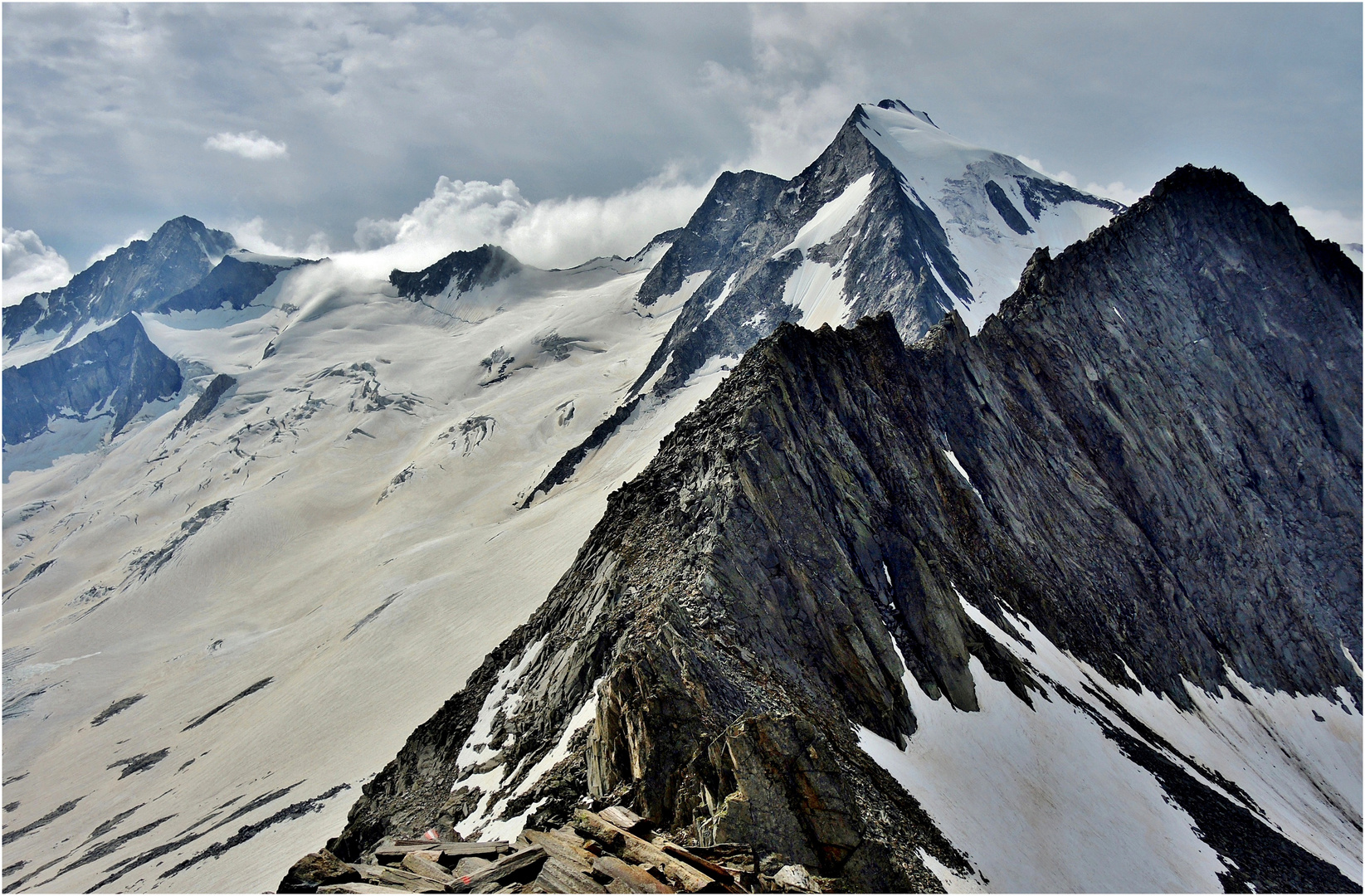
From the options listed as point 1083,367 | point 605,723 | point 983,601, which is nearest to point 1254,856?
point 983,601

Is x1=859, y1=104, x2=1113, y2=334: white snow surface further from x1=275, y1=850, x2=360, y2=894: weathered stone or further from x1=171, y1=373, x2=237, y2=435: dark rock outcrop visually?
x1=171, y1=373, x2=237, y2=435: dark rock outcrop

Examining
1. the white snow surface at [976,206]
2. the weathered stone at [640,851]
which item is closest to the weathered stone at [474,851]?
the weathered stone at [640,851]

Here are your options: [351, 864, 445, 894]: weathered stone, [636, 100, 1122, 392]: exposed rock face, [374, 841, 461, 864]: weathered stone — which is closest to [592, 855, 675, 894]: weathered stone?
[351, 864, 445, 894]: weathered stone

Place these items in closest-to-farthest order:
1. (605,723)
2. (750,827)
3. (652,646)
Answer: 1. (750,827)
2. (605,723)
3. (652,646)

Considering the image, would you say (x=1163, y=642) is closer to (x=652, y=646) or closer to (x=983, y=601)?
(x=983, y=601)

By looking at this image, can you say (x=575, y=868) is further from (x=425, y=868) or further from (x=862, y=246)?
(x=862, y=246)
